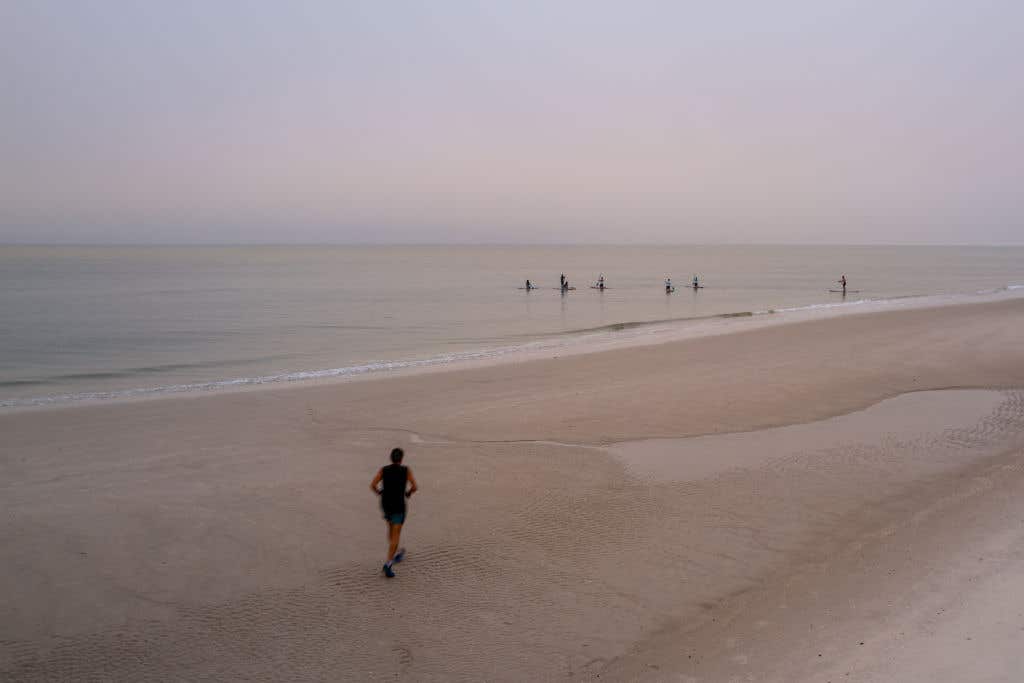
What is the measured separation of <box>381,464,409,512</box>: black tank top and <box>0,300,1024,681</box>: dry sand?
865 millimetres

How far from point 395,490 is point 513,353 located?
1999 centimetres

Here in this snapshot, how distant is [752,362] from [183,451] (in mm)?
17860

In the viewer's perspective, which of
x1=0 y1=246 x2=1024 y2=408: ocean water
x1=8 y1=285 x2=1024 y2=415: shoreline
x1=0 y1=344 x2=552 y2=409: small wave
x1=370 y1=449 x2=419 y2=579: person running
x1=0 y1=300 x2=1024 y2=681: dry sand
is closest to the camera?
x1=0 y1=300 x2=1024 y2=681: dry sand

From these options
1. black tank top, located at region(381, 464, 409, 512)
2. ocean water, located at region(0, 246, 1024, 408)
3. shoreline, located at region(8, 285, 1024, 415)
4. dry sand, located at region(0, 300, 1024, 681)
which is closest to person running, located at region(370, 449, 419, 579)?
black tank top, located at region(381, 464, 409, 512)

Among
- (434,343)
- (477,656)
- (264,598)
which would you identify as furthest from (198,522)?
(434,343)

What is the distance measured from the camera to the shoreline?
68.7ft

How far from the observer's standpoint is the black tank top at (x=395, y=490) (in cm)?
879

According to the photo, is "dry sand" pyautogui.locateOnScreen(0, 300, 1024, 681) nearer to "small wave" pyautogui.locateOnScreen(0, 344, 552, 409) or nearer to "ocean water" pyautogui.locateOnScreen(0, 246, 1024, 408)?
"small wave" pyautogui.locateOnScreen(0, 344, 552, 409)

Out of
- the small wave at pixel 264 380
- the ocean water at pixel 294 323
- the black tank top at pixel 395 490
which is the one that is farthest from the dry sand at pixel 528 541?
the ocean water at pixel 294 323

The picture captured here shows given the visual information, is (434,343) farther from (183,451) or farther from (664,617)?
(664,617)

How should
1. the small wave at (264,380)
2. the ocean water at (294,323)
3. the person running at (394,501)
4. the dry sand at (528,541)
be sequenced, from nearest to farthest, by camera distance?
the dry sand at (528,541) → the person running at (394,501) → the small wave at (264,380) → the ocean water at (294,323)

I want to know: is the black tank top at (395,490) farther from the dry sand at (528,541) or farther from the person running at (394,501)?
the dry sand at (528,541)

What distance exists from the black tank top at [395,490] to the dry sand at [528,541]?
865mm

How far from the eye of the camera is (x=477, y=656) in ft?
23.2
